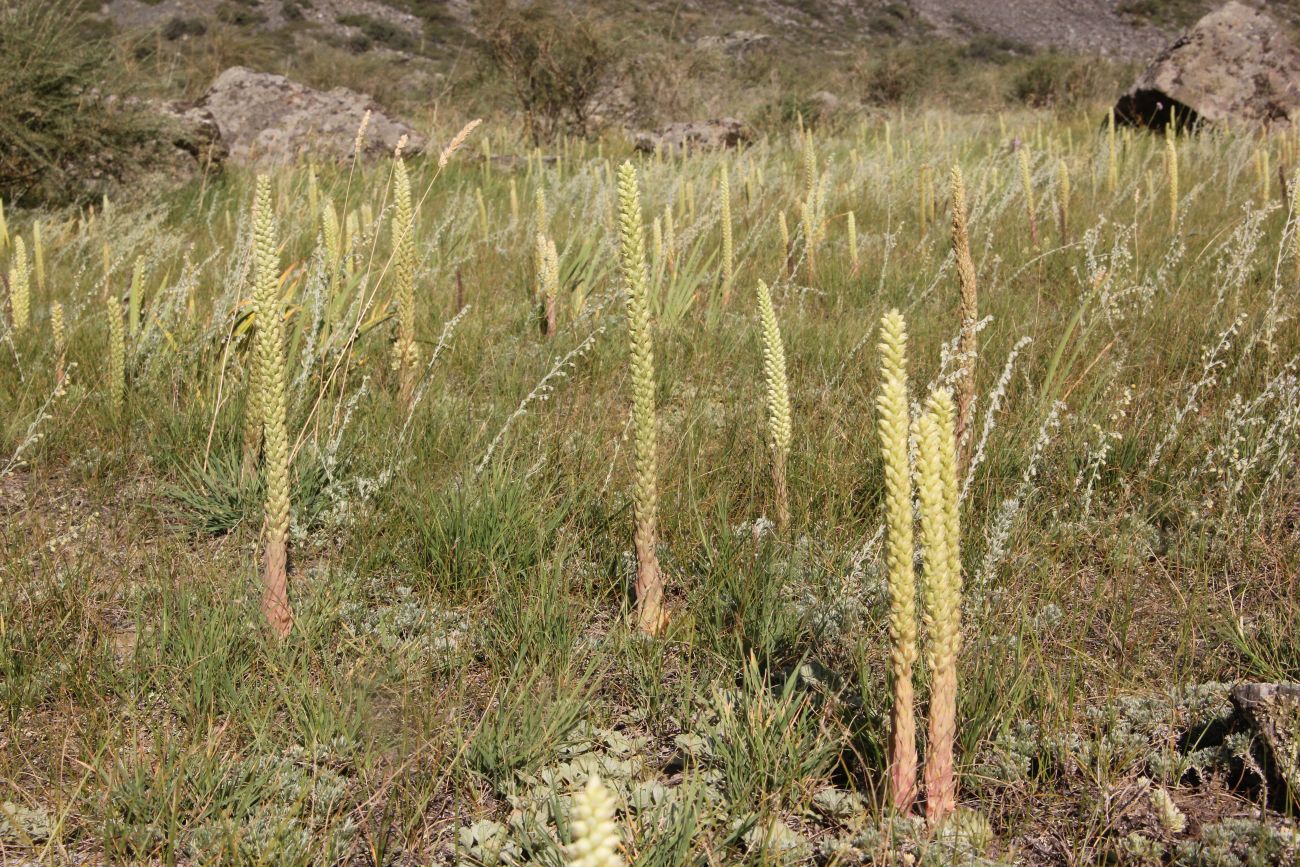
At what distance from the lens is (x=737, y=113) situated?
12.0 meters

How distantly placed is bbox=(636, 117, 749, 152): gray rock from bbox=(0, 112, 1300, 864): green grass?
662 cm

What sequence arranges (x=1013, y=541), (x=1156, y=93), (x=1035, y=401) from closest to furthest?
(x=1013, y=541)
(x=1035, y=401)
(x=1156, y=93)

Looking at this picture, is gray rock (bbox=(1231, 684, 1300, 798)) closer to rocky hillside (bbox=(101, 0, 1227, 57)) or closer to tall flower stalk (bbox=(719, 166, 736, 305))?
tall flower stalk (bbox=(719, 166, 736, 305))

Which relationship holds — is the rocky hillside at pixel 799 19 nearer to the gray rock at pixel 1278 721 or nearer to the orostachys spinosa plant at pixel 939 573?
the gray rock at pixel 1278 721

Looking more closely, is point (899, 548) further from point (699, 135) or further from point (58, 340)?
point (699, 135)

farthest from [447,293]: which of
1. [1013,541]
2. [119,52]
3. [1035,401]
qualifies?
[119,52]

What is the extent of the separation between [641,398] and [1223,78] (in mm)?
10568

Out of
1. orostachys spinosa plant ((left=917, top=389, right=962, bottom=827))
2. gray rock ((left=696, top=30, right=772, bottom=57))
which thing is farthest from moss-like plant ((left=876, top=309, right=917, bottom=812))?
gray rock ((left=696, top=30, right=772, bottom=57))

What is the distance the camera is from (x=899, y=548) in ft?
3.56

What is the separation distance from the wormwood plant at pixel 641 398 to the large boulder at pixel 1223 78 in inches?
381

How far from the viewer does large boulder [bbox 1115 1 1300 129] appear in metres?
9.35

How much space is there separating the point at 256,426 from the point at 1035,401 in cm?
197

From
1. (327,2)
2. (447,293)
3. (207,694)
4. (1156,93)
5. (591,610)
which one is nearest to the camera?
(207,694)

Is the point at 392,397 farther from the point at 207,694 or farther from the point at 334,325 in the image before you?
the point at 207,694
